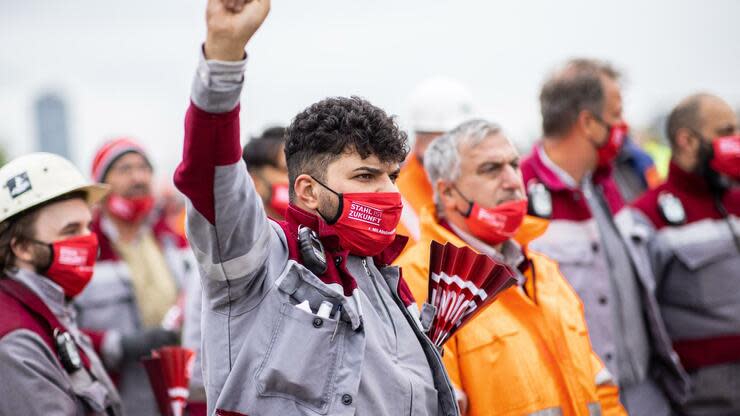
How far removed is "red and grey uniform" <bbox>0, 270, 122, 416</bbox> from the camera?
12.0 feet

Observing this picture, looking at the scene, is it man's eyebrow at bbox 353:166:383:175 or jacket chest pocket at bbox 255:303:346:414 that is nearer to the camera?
jacket chest pocket at bbox 255:303:346:414

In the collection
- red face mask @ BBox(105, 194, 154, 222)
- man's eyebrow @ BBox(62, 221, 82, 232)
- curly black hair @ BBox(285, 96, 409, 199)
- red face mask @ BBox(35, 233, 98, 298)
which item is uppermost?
curly black hair @ BBox(285, 96, 409, 199)

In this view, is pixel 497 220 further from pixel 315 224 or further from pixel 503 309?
pixel 315 224

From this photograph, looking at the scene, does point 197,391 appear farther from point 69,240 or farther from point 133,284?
point 133,284

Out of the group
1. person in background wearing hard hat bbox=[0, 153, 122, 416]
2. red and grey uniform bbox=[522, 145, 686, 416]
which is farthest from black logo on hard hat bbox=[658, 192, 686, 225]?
person in background wearing hard hat bbox=[0, 153, 122, 416]

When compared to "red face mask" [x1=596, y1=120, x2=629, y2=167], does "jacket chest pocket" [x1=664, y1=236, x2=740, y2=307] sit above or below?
below

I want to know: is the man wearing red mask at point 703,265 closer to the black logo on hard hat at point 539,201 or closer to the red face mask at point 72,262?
the black logo on hard hat at point 539,201

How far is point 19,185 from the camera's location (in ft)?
14.0

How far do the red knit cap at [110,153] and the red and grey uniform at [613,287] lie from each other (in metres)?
3.50

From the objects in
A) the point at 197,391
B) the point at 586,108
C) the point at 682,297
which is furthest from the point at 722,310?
the point at 197,391

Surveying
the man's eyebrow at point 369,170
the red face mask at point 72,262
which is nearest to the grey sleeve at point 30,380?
the red face mask at point 72,262

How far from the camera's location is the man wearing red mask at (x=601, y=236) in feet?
17.8

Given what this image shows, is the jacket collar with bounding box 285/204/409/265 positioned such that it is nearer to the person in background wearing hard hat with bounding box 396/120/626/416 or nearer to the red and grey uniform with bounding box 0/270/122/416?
the person in background wearing hard hat with bounding box 396/120/626/416

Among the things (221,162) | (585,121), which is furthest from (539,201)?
(221,162)
